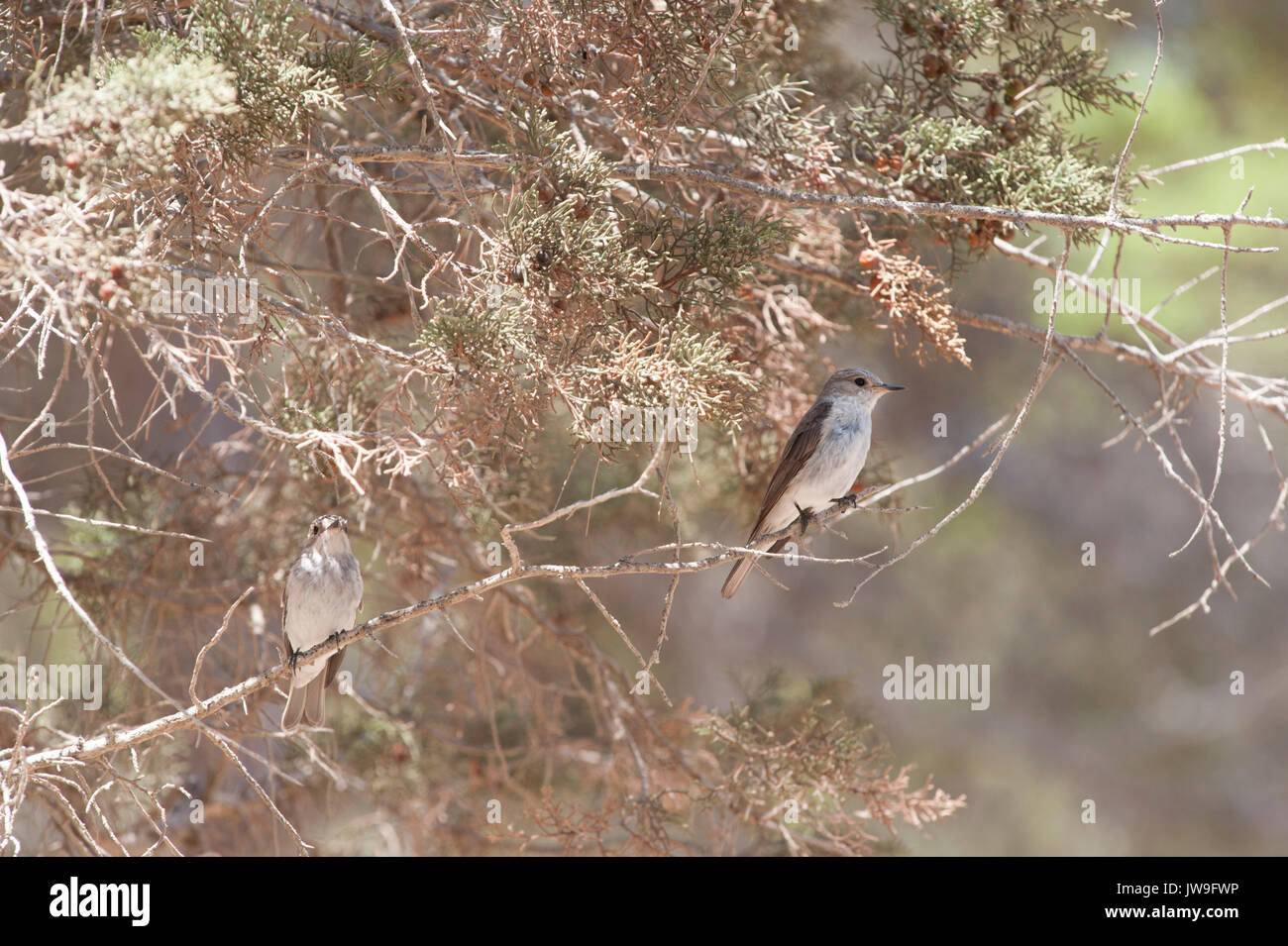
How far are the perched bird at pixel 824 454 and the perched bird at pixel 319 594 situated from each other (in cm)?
137

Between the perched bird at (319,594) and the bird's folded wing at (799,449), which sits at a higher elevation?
the bird's folded wing at (799,449)

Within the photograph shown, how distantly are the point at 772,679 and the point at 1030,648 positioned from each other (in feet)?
21.3

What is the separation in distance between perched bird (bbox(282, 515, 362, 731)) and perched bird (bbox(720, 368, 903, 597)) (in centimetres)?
137

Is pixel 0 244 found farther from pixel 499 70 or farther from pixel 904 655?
pixel 904 655

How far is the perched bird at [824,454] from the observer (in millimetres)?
4043

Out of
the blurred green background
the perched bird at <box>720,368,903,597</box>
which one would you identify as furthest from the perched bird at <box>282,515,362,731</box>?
the blurred green background

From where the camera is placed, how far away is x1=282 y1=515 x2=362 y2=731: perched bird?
13.1 feet

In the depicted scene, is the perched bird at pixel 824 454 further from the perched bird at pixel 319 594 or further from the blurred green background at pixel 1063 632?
the blurred green background at pixel 1063 632

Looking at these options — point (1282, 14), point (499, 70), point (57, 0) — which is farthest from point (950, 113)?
point (1282, 14)

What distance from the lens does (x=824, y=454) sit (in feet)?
13.3

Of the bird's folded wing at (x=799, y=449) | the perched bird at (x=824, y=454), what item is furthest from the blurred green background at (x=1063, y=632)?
the bird's folded wing at (x=799, y=449)

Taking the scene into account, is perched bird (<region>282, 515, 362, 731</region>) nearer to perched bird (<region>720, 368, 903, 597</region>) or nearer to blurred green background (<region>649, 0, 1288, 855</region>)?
perched bird (<region>720, 368, 903, 597</region>)

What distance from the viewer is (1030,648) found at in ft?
34.3

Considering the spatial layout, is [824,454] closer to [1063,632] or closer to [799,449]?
[799,449]
